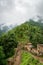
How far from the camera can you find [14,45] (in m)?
77.1

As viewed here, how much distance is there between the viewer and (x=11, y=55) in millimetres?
70750

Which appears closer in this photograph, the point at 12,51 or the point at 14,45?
the point at 12,51

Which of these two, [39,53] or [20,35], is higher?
[20,35]

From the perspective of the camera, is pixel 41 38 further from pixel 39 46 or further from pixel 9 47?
pixel 9 47

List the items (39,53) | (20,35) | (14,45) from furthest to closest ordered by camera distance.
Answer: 1. (20,35)
2. (14,45)
3. (39,53)

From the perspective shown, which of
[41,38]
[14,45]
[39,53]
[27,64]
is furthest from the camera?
[41,38]

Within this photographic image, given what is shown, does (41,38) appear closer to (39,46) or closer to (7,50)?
(39,46)

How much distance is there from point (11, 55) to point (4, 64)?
13243mm

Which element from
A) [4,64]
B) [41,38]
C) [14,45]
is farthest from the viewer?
[41,38]

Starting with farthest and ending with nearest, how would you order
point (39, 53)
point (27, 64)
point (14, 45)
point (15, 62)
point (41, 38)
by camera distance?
point (41, 38) < point (14, 45) < point (39, 53) < point (15, 62) < point (27, 64)

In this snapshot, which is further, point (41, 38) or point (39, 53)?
point (41, 38)

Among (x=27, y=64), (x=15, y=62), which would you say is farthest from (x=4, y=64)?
(x=27, y=64)

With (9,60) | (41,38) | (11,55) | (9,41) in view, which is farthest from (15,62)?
(41,38)

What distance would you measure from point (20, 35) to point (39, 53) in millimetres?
59317
